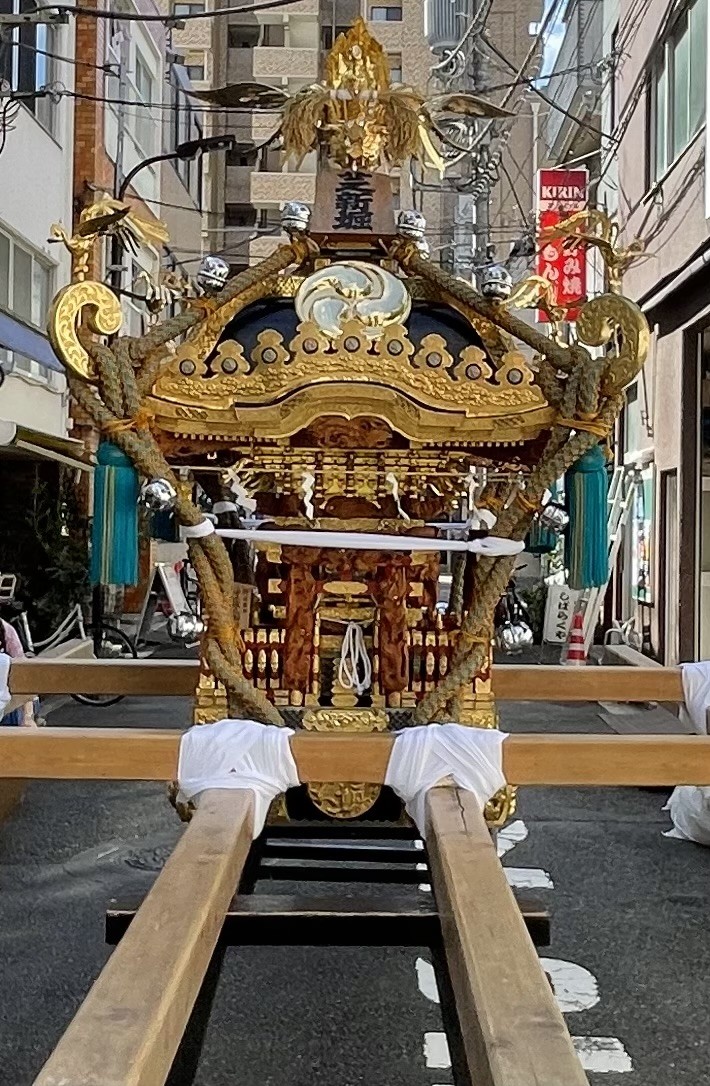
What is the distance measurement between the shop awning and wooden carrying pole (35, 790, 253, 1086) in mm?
7252

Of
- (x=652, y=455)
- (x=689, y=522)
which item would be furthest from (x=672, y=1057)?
(x=652, y=455)

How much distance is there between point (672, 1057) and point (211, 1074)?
5.29ft

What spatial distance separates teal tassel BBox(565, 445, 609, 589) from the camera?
4207mm

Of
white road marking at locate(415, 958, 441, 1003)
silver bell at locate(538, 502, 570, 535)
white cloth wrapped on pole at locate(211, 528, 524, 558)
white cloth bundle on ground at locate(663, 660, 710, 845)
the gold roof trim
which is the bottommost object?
white road marking at locate(415, 958, 441, 1003)

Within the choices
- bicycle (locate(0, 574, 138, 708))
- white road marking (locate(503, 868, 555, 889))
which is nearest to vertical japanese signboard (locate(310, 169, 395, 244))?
white road marking (locate(503, 868, 555, 889))

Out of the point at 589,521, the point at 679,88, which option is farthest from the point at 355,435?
the point at 679,88

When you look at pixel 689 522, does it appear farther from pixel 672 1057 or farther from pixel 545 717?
pixel 672 1057

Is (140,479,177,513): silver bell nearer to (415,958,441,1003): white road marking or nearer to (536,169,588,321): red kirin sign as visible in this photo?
(415,958,441,1003): white road marking

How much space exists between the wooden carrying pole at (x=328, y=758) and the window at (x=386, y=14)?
35.4 m

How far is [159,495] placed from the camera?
3.99 metres

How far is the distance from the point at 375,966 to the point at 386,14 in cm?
3582

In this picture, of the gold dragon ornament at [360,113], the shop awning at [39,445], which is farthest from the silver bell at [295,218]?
the shop awning at [39,445]

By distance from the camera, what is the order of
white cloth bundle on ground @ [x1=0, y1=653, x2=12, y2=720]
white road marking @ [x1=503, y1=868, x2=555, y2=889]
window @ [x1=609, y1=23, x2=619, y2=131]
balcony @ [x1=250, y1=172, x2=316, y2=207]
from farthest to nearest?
1. balcony @ [x1=250, y1=172, x2=316, y2=207]
2. window @ [x1=609, y1=23, x2=619, y2=131]
3. white road marking @ [x1=503, y1=868, x2=555, y2=889]
4. white cloth bundle on ground @ [x1=0, y1=653, x2=12, y2=720]

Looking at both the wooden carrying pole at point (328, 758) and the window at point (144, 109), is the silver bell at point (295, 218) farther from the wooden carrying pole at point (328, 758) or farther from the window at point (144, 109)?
the window at point (144, 109)
